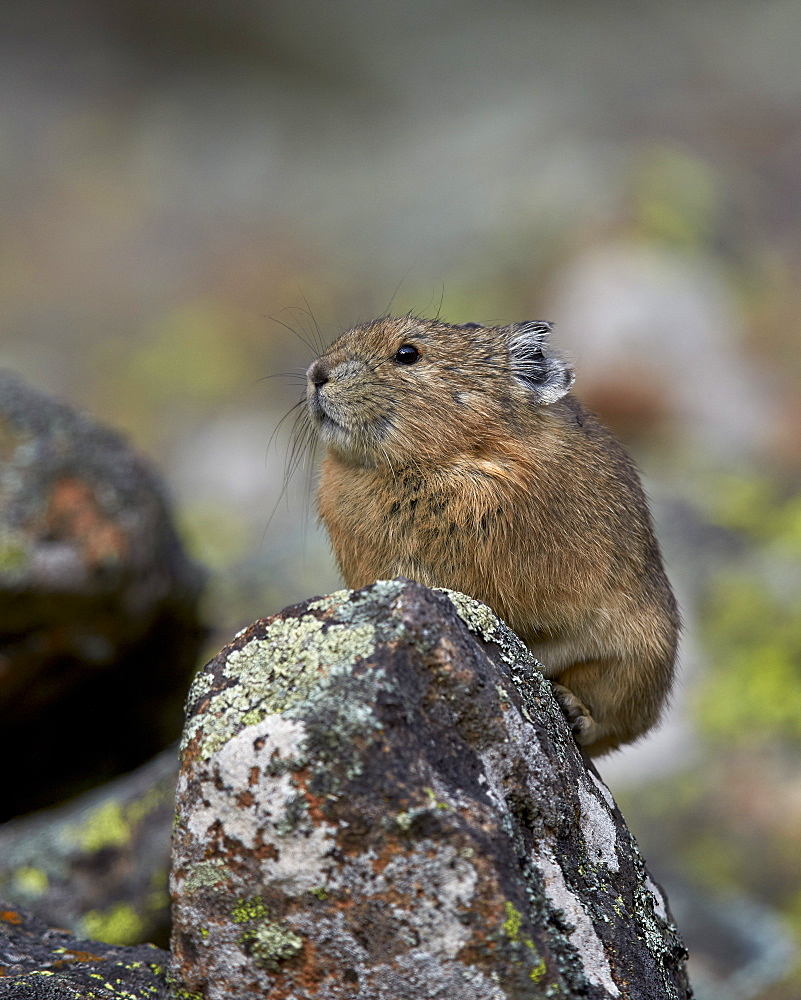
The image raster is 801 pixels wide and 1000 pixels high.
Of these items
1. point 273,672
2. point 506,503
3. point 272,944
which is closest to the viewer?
point 272,944

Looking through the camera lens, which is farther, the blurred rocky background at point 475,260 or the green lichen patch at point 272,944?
the blurred rocky background at point 475,260

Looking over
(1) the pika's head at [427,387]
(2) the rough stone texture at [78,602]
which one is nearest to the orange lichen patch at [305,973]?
(1) the pika's head at [427,387]

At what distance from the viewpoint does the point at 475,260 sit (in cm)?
1866

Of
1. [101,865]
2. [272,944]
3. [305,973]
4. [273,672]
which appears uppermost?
[101,865]

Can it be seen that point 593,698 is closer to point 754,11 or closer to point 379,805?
point 379,805

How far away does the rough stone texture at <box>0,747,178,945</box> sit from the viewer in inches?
272

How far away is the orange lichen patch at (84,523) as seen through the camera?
7684 mm

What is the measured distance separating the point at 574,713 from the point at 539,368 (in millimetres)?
2173

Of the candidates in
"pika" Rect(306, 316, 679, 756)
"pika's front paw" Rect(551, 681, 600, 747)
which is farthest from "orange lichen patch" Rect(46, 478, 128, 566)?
"pika's front paw" Rect(551, 681, 600, 747)

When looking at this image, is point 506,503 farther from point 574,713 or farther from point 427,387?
point 574,713

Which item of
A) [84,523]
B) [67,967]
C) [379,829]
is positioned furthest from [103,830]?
[379,829]

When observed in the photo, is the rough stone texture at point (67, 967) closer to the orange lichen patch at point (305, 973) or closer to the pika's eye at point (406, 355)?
the orange lichen patch at point (305, 973)

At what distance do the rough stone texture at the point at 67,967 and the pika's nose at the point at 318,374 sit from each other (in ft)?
11.0

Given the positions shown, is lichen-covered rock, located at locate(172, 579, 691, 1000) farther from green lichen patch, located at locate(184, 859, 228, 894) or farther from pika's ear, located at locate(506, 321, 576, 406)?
pika's ear, located at locate(506, 321, 576, 406)
